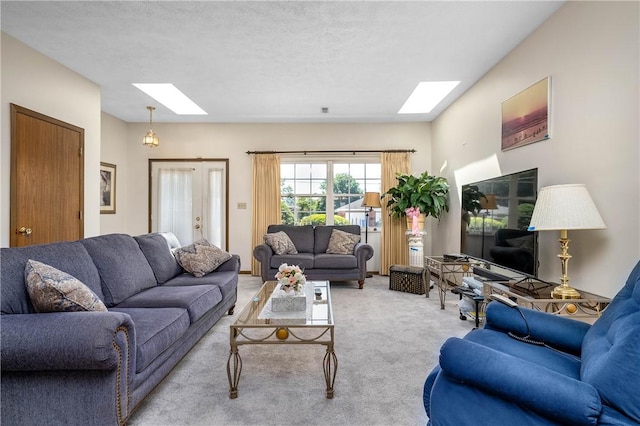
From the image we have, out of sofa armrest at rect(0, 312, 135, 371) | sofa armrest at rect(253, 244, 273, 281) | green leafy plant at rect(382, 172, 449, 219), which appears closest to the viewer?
sofa armrest at rect(0, 312, 135, 371)

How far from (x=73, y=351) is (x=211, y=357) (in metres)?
1.26

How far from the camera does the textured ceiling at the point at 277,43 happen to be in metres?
2.73

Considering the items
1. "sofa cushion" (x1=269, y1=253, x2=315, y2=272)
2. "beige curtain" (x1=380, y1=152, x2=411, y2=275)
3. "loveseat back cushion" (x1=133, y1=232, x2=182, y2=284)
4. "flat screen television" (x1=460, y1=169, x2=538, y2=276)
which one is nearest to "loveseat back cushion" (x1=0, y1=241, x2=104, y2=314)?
"loveseat back cushion" (x1=133, y1=232, x2=182, y2=284)

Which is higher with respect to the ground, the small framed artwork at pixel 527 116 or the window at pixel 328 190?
the small framed artwork at pixel 527 116

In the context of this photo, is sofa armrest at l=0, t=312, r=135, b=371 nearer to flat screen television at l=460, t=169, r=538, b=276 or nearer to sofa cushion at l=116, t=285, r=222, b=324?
sofa cushion at l=116, t=285, r=222, b=324

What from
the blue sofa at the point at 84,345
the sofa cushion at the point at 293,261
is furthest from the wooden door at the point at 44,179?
the sofa cushion at the point at 293,261

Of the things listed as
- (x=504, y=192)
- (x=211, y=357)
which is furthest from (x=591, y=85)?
(x=211, y=357)

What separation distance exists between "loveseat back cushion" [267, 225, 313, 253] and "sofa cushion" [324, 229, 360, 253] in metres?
0.37

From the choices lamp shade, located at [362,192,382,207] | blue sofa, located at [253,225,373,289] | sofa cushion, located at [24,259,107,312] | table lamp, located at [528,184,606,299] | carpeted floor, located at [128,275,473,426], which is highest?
lamp shade, located at [362,192,382,207]

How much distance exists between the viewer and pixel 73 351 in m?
1.48

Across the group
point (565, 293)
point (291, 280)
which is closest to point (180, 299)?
point (291, 280)

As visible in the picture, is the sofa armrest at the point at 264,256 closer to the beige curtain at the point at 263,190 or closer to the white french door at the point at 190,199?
the beige curtain at the point at 263,190

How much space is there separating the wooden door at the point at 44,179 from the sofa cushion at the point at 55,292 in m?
1.99

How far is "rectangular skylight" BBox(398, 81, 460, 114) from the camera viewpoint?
4.41 meters
